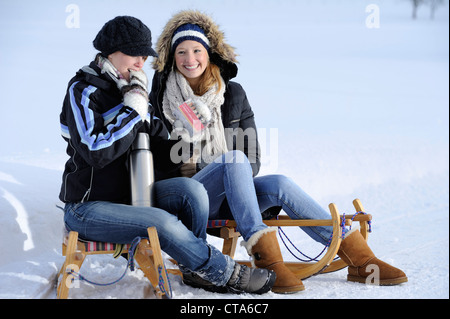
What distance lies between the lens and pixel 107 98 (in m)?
2.00

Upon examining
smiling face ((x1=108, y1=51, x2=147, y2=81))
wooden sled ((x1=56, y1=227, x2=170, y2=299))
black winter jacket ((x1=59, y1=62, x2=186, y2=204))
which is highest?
smiling face ((x1=108, y1=51, x2=147, y2=81))

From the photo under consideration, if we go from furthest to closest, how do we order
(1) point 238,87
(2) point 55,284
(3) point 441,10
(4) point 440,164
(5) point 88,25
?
(3) point 441,10 < (4) point 440,164 < (5) point 88,25 < (1) point 238,87 < (2) point 55,284

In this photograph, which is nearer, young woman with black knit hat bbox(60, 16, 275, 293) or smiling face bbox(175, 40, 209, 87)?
young woman with black knit hat bbox(60, 16, 275, 293)

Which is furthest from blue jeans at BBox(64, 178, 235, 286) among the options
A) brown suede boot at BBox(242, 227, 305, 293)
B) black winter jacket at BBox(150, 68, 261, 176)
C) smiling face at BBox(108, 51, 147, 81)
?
black winter jacket at BBox(150, 68, 261, 176)

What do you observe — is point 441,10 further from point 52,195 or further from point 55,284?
point 55,284

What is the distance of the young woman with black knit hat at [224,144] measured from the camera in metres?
2.11

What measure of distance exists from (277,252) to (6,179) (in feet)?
5.96

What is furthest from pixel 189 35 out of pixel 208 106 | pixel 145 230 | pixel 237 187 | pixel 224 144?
pixel 145 230

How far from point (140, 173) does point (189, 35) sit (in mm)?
791

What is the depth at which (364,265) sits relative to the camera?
7.13ft

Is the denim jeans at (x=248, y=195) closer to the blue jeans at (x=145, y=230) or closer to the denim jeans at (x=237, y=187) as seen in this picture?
Answer: the denim jeans at (x=237, y=187)

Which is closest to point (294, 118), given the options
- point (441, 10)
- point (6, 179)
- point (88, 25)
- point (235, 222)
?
point (88, 25)

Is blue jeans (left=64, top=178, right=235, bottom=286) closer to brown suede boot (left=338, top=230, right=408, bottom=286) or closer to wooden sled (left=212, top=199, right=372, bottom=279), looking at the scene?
wooden sled (left=212, top=199, right=372, bottom=279)

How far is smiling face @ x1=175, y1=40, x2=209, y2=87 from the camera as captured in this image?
2.49 meters
